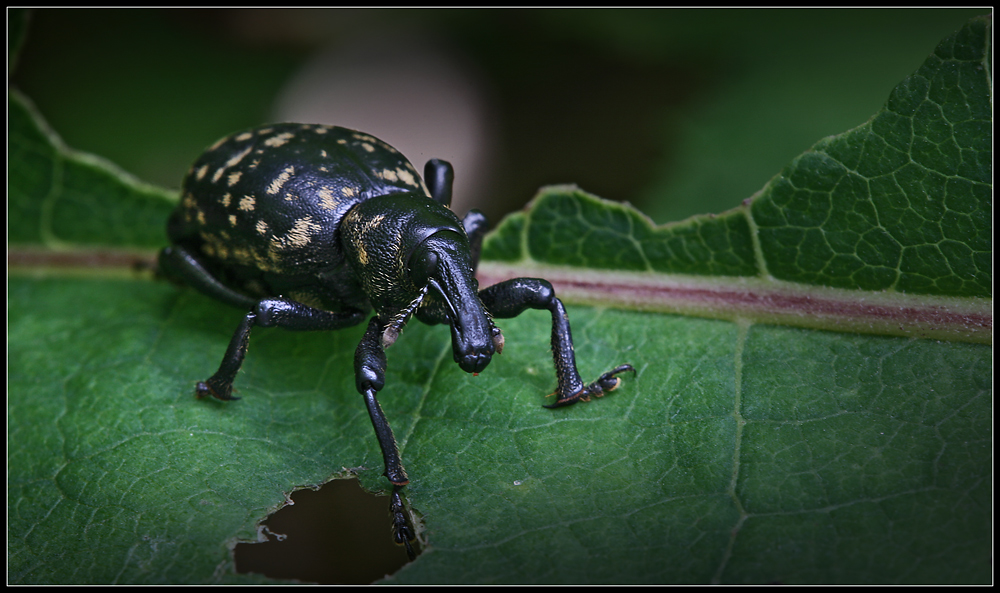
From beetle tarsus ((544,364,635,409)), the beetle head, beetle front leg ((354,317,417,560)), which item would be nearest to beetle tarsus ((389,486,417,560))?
beetle front leg ((354,317,417,560))

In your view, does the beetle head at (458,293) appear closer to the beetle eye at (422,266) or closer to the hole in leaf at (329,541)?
the beetle eye at (422,266)

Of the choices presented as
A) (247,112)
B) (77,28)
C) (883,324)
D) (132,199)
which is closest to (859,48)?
(883,324)

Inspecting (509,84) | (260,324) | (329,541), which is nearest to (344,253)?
(260,324)

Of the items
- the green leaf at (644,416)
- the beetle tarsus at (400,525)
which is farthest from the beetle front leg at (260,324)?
the beetle tarsus at (400,525)

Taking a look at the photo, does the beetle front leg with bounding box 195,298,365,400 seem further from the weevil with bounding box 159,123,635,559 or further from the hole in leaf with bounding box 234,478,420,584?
the hole in leaf with bounding box 234,478,420,584

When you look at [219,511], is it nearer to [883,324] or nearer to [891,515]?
[891,515]

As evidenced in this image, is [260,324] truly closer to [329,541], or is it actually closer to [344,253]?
[344,253]
